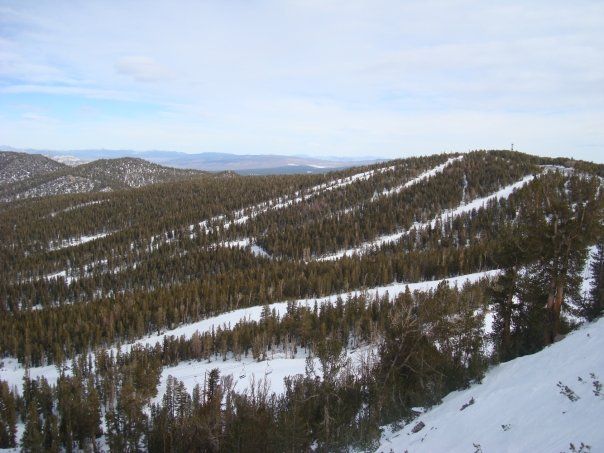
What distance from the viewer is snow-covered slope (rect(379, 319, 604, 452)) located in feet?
40.2

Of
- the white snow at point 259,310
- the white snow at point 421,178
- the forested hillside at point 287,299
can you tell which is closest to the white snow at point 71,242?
the forested hillside at point 287,299

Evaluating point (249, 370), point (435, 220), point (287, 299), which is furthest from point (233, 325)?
point (435, 220)

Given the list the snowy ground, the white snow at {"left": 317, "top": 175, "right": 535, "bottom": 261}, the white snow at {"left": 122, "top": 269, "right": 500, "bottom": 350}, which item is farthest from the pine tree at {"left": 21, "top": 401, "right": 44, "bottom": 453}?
the white snow at {"left": 317, "top": 175, "right": 535, "bottom": 261}

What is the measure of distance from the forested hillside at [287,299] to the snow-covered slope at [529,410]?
2.04m

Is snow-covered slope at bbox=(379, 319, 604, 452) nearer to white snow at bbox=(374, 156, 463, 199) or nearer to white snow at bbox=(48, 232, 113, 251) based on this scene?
white snow at bbox=(374, 156, 463, 199)

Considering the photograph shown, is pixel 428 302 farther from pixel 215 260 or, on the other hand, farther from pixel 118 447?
pixel 215 260

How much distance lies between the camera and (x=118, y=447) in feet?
90.8

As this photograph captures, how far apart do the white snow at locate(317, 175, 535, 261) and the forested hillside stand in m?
0.80

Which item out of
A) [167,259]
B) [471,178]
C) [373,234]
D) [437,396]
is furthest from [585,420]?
[471,178]

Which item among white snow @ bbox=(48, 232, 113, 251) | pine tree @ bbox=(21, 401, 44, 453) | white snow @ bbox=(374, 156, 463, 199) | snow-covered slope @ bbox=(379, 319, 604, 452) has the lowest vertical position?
white snow @ bbox=(48, 232, 113, 251)

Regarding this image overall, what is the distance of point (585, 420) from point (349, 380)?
658 inches

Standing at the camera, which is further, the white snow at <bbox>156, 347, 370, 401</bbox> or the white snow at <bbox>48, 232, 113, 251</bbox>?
the white snow at <bbox>48, 232, 113, 251</bbox>

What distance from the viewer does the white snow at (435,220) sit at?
335 feet

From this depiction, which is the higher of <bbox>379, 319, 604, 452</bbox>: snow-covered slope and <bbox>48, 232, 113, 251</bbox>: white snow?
<bbox>379, 319, 604, 452</bbox>: snow-covered slope
